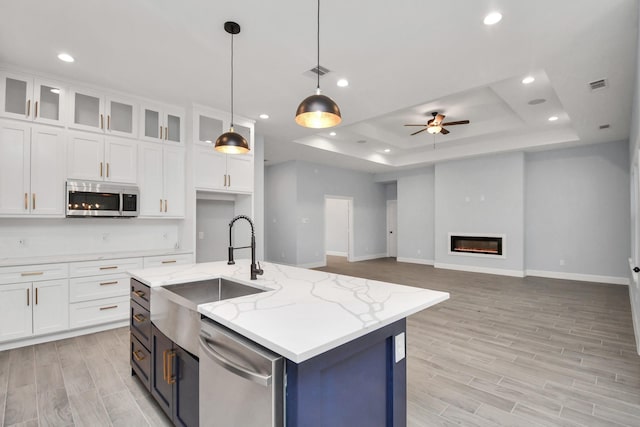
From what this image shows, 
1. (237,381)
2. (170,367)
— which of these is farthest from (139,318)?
(237,381)

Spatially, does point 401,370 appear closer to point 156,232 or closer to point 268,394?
point 268,394

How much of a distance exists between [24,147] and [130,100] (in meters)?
1.26

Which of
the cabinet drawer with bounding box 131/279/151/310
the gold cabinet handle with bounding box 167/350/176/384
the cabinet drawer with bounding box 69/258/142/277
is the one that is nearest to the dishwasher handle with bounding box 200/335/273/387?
the gold cabinet handle with bounding box 167/350/176/384

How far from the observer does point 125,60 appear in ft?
10.4

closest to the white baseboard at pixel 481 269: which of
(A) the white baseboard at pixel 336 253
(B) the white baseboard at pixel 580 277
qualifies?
(B) the white baseboard at pixel 580 277

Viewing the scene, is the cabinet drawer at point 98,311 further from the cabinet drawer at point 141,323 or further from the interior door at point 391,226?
the interior door at point 391,226

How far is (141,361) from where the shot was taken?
2344 millimetres

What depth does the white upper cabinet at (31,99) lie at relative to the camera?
3.27 m

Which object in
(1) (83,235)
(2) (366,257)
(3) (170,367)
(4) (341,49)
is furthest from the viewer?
(2) (366,257)

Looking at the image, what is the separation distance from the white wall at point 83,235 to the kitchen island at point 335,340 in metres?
3.27

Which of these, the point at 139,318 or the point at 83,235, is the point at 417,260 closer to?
the point at 83,235

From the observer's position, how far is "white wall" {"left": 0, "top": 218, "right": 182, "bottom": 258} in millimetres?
3516

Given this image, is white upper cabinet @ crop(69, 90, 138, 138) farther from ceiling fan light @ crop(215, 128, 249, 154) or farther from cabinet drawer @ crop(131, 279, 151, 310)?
cabinet drawer @ crop(131, 279, 151, 310)

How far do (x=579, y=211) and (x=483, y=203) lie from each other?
1847mm
